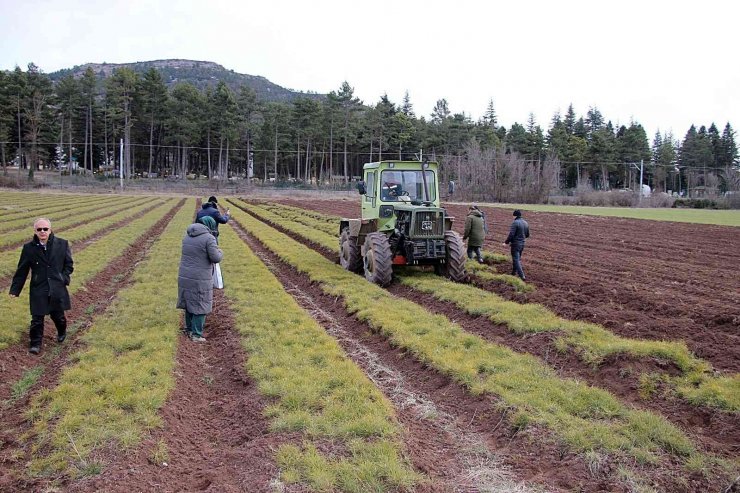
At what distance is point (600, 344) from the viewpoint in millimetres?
8164

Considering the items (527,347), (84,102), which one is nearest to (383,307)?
(527,347)

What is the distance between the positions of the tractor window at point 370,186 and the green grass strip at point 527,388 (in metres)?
4.28

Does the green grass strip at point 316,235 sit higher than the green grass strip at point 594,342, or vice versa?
the green grass strip at point 316,235

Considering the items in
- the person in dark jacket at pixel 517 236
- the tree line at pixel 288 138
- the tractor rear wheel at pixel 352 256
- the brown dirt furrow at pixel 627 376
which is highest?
the tree line at pixel 288 138

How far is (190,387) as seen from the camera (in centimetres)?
698

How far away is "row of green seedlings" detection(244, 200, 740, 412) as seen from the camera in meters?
6.52

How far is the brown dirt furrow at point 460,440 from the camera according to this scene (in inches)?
193

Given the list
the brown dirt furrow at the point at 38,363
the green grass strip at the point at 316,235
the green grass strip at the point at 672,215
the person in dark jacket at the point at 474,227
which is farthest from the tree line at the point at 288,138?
the brown dirt furrow at the point at 38,363

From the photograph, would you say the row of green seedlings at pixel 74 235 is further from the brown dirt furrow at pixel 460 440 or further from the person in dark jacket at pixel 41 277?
the brown dirt furrow at pixel 460 440

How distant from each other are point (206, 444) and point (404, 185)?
33.2ft

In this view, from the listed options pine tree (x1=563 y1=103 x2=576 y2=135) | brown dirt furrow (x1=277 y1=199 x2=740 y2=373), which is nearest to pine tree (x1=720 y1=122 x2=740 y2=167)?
pine tree (x1=563 y1=103 x2=576 y2=135)

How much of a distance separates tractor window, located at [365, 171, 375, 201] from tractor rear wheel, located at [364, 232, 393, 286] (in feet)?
4.75

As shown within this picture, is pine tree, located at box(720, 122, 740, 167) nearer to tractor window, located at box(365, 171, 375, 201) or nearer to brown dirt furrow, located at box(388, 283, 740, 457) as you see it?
tractor window, located at box(365, 171, 375, 201)

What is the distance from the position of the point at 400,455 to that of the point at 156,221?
29.2 m
